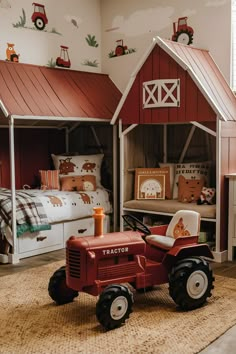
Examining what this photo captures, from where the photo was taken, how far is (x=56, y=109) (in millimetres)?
5184

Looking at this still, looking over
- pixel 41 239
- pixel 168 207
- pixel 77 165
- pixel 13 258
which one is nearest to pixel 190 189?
pixel 168 207

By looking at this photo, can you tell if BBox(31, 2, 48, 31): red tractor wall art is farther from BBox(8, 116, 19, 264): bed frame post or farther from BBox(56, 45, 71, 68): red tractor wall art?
BBox(8, 116, 19, 264): bed frame post

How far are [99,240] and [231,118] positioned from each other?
221 cm

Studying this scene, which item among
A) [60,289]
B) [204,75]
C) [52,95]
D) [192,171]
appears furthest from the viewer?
[52,95]

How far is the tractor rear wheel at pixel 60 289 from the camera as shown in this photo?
3.36 m

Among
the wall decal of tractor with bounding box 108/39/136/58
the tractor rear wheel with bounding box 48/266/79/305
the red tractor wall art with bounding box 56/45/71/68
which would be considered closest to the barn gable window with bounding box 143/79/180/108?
the wall decal of tractor with bounding box 108/39/136/58

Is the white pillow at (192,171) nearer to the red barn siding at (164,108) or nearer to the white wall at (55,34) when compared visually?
the red barn siding at (164,108)

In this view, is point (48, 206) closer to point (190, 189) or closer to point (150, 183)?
point (150, 183)

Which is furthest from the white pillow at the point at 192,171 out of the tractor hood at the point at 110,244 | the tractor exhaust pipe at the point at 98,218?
the tractor exhaust pipe at the point at 98,218

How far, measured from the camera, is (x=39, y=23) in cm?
593

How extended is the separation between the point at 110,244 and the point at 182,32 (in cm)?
344

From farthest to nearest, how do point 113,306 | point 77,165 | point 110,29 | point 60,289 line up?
point 110,29, point 77,165, point 60,289, point 113,306

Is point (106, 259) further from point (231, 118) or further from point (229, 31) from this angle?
point (229, 31)

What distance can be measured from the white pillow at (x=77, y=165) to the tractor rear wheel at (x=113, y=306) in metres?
2.92
